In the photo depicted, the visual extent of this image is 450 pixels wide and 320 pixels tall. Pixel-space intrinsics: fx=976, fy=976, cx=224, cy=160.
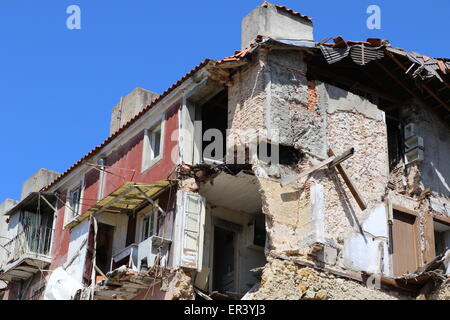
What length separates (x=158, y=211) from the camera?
26484 mm

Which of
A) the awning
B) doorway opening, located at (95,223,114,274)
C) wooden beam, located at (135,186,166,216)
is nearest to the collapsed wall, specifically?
the awning

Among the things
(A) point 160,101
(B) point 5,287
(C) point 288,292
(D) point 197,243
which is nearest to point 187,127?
(A) point 160,101

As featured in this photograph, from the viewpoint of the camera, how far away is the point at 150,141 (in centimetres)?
2820

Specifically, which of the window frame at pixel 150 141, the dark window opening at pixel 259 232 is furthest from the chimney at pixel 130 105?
the dark window opening at pixel 259 232

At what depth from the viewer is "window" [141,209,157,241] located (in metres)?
27.0

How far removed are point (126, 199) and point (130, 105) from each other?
7959 mm

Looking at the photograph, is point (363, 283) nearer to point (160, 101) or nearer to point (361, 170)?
point (361, 170)

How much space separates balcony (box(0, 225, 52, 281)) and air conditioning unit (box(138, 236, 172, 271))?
6786 millimetres

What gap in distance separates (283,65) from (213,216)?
15.2ft

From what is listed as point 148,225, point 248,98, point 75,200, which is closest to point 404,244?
point 248,98

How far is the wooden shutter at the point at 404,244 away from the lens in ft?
83.9

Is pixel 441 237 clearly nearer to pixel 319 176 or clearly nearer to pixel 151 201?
pixel 319 176

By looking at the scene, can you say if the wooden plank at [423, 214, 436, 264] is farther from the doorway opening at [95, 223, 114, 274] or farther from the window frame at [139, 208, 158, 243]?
the doorway opening at [95, 223, 114, 274]

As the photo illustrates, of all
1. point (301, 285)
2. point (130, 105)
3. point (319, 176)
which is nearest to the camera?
point (301, 285)
